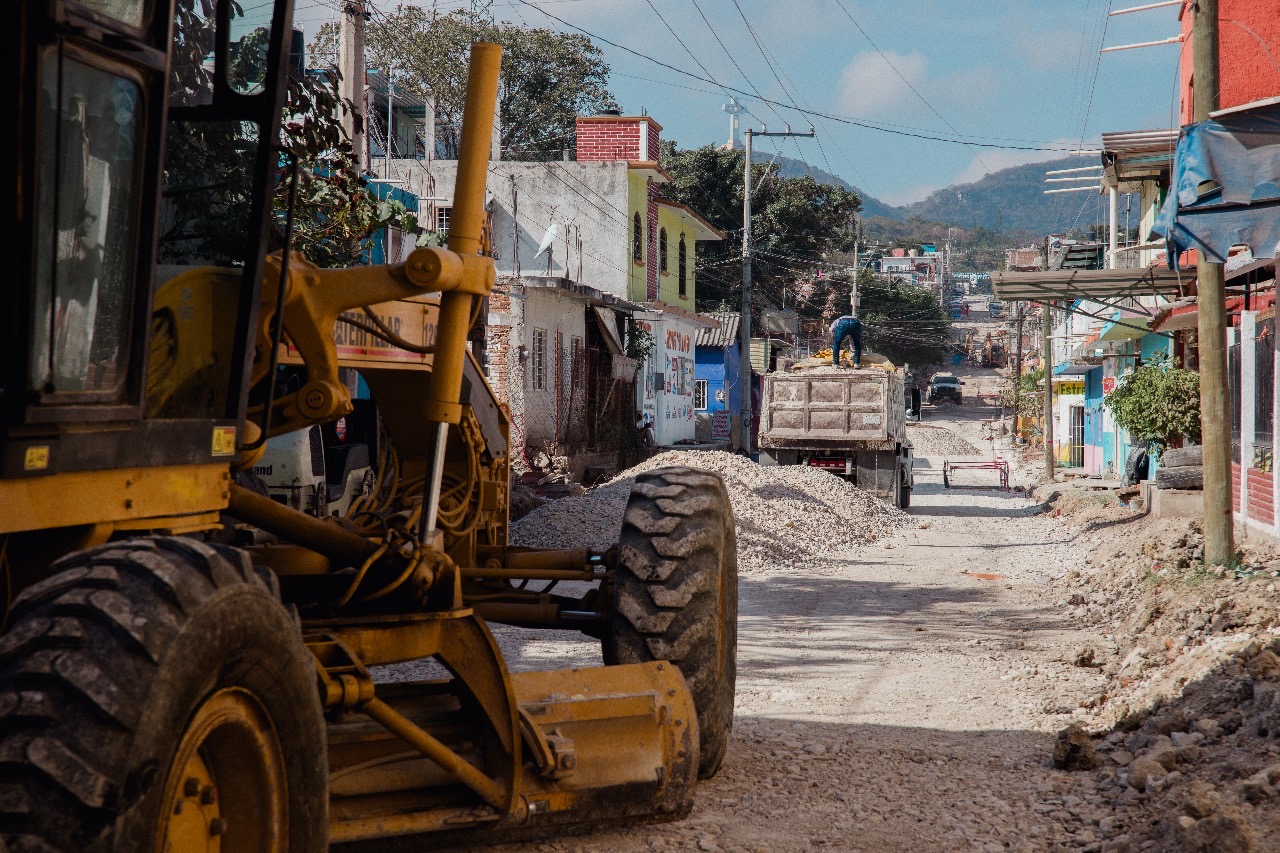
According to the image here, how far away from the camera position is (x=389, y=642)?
4.64 meters

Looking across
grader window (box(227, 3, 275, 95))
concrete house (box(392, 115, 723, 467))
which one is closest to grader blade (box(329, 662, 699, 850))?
grader window (box(227, 3, 275, 95))

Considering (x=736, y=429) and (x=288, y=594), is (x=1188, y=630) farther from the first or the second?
(x=736, y=429)

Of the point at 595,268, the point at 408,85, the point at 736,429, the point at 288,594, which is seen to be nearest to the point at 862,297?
the point at 736,429

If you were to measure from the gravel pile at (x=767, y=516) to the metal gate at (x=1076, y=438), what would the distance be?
2529 centimetres

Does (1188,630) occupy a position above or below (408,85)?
below

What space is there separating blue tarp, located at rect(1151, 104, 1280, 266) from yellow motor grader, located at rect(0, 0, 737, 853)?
728cm

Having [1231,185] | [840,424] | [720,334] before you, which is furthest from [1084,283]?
[720,334]

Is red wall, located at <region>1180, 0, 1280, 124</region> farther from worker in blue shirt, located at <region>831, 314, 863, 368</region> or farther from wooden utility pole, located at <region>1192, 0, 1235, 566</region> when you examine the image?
wooden utility pole, located at <region>1192, 0, 1235, 566</region>

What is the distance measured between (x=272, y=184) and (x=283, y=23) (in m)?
0.46

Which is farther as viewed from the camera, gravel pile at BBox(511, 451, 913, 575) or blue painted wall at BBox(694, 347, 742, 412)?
blue painted wall at BBox(694, 347, 742, 412)

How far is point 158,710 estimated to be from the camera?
2.61 metres

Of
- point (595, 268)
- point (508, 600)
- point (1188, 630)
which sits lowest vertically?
point (1188, 630)

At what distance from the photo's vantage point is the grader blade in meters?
4.50

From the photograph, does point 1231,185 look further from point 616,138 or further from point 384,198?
point 616,138
